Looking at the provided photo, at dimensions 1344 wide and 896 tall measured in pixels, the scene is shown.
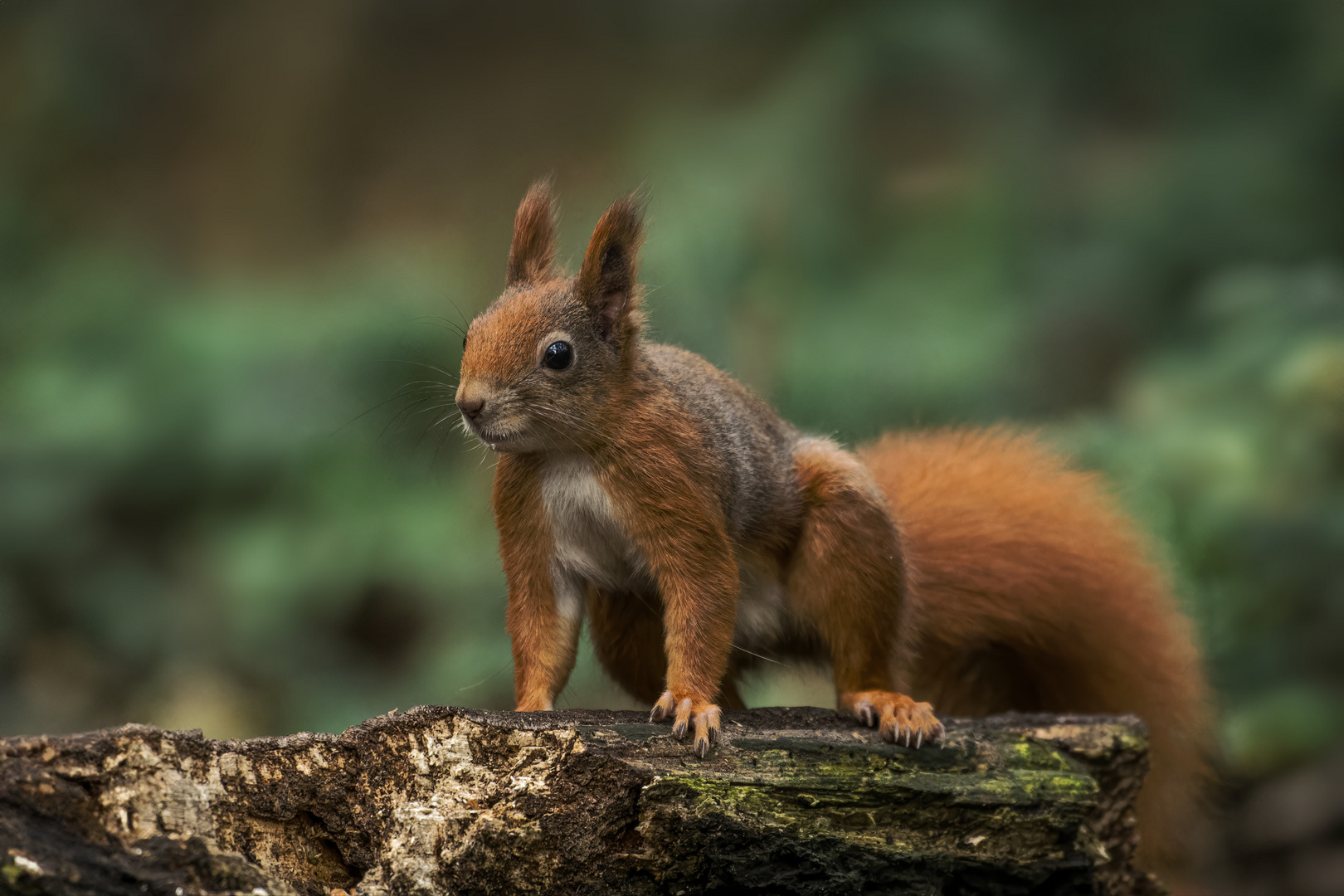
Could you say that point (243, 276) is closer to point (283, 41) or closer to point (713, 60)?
point (283, 41)

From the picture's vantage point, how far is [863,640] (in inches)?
70.5

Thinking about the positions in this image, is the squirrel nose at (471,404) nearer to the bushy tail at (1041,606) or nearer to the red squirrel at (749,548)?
the red squirrel at (749,548)

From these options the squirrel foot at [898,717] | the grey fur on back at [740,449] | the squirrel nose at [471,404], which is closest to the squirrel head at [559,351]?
the squirrel nose at [471,404]

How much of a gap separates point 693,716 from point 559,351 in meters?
0.53

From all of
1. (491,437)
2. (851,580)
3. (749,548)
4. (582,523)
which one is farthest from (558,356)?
(851,580)

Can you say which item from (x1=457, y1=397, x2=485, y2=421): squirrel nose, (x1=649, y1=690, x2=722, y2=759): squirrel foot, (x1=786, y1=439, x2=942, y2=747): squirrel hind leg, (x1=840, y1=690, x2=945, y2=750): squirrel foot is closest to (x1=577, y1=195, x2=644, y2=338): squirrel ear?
(x1=457, y1=397, x2=485, y2=421): squirrel nose

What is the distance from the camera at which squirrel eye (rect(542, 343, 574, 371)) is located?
5.15 ft

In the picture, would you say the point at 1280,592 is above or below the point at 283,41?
below

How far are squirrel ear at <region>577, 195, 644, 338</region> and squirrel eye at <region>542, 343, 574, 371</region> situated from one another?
9cm

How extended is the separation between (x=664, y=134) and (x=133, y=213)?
2.14 m

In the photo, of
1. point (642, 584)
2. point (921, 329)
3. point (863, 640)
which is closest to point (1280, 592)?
point (921, 329)

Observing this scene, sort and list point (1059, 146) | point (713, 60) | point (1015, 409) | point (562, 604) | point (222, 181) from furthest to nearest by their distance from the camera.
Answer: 1. point (222, 181)
2. point (713, 60)
3. point (1059, 146)
4. point (1015, 409)
5. point (562, 604)

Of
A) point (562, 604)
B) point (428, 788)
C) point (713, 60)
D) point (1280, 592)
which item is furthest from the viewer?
point (713, 60)

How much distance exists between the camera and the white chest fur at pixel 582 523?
5.40ft
